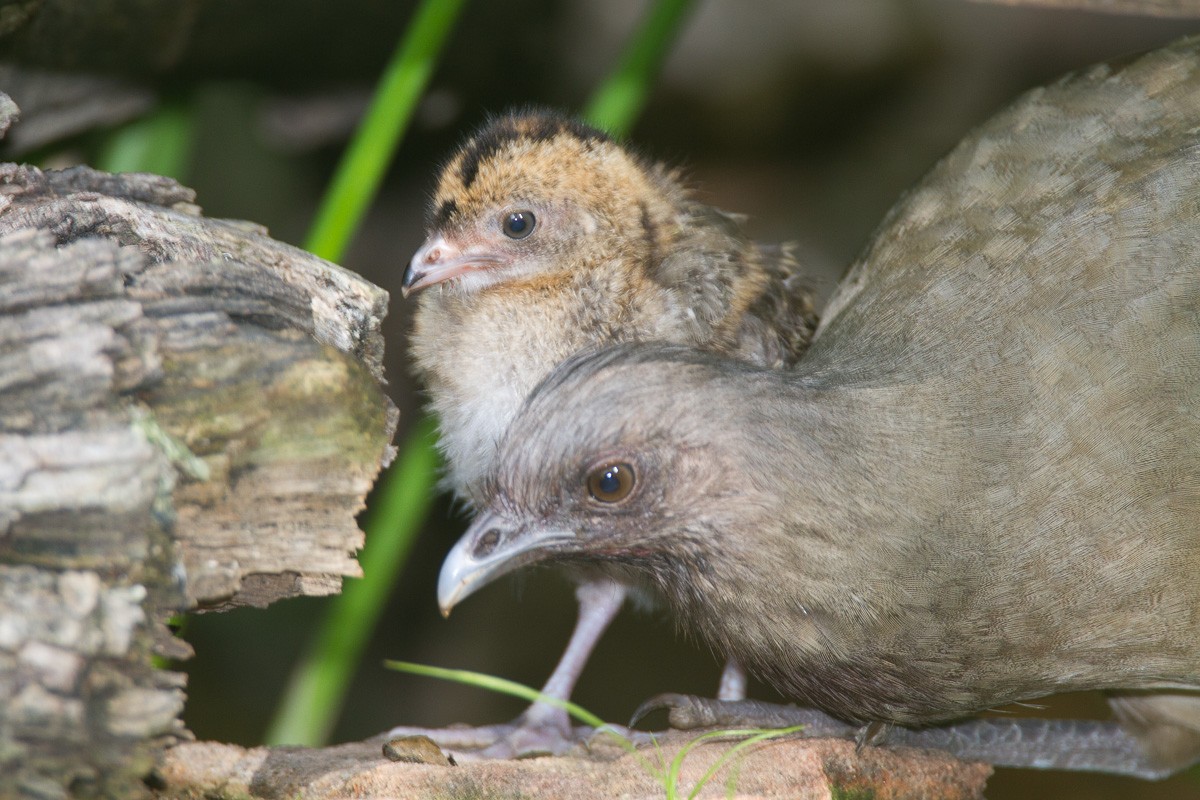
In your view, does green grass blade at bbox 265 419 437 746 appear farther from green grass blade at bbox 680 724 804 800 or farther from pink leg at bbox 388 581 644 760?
green grass blade at bbox 680 724 804 800

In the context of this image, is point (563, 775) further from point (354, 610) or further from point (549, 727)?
point (354, 610)

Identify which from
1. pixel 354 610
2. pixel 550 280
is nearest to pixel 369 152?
pixel 550 280

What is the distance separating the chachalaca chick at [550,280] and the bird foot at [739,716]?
0.31 metres

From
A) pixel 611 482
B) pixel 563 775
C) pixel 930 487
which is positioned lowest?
pixel 563 775

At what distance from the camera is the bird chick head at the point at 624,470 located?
2090 millimetres

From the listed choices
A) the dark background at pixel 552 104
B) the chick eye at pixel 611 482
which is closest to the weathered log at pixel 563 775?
the chick eye at pixel 611 482

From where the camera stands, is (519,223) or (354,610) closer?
(519,223)

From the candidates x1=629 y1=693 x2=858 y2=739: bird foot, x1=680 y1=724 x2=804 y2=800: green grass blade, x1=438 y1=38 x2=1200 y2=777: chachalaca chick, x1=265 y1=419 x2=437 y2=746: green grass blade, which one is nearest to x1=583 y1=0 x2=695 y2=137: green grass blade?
x1=265 y1=419 x2=437 y2=746: green grass blade

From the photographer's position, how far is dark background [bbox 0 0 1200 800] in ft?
13.4

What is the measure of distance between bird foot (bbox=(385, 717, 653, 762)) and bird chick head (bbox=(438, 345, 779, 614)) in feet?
2.19

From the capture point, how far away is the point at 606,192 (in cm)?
268

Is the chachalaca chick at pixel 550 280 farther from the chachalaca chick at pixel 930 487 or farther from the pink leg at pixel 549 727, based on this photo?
the chachalaca chick at pixel 930 487

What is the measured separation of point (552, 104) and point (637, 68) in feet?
6.28

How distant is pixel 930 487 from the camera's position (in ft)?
7.04
